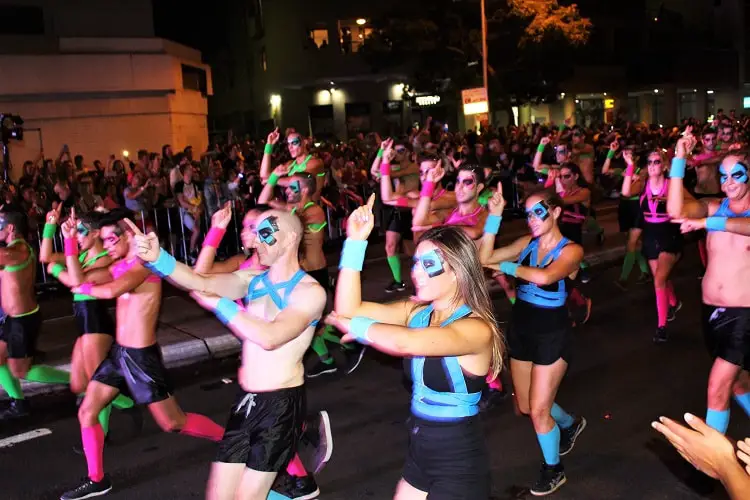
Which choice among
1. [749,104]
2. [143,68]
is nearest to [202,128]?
[143,68]

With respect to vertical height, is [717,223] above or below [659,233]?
above

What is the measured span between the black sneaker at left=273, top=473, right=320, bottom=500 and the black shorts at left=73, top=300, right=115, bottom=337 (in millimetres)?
2231

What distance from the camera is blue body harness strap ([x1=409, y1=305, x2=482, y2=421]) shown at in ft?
11.1

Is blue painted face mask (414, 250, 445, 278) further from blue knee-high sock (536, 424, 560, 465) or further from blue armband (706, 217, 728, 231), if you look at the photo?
blue armband (706, 217, 728, 231)

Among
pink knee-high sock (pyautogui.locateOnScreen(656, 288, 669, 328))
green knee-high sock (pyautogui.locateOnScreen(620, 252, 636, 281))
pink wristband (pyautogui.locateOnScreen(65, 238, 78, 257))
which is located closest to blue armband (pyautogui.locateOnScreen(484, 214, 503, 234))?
pink wristband (pyautogui.locateOnScreen(65, 238, 78, 257))

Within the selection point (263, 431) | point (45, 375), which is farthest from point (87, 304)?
point (263, 431)

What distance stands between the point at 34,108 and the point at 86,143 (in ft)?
5.73

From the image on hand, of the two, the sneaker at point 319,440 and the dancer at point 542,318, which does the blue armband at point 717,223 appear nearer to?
the dancer at point 542,318

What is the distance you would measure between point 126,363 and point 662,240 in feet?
20.8

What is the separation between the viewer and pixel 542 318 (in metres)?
5.14

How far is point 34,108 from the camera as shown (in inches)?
887

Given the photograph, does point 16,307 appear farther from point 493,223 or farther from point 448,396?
point 448,396

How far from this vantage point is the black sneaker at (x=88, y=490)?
5301 mm

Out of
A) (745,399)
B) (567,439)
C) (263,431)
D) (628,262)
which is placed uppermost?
(263,431)
